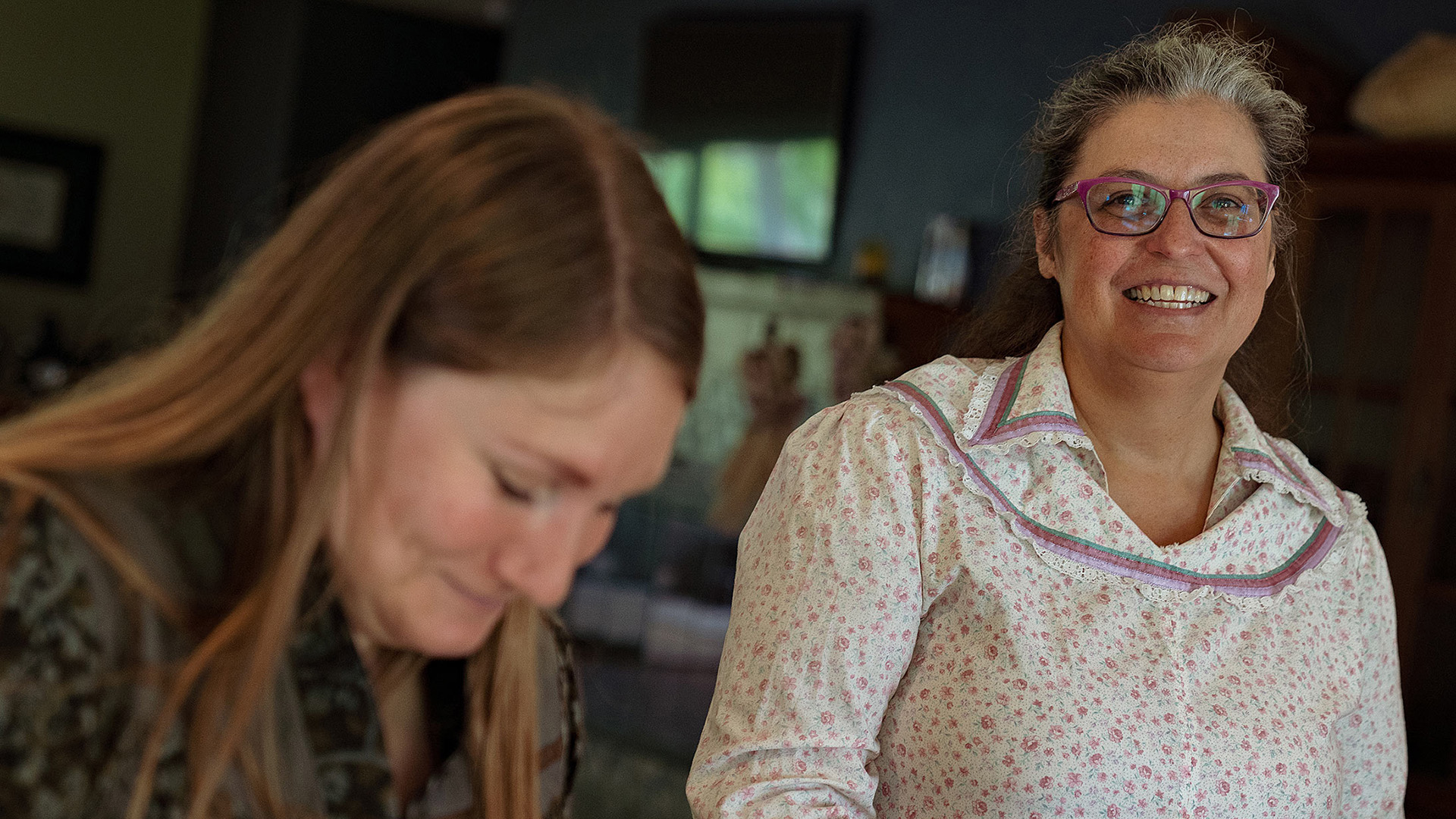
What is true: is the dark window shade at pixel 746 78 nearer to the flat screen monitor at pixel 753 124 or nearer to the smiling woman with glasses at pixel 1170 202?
the flat screen monitor at pixel 753 124

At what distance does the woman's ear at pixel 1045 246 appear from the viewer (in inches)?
71.1

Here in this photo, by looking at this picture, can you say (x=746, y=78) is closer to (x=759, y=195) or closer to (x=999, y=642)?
(x=759, y=195)

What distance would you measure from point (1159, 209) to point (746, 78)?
151 inches

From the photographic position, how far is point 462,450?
2.82ft

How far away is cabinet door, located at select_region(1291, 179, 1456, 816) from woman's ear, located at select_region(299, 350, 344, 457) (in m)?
2.93

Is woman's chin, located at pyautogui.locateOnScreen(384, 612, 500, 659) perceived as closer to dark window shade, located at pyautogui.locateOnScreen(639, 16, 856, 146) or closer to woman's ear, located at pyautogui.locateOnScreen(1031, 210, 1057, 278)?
woman's ear, located at pyautogui.locateOnScreen(1031, 210, 1057, 278)

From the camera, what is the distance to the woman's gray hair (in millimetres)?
1719

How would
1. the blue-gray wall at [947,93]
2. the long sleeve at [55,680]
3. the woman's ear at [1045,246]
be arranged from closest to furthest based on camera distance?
the long sleeve at [55,680] < the woman's ear at [1045,246] < the blue-gray wall at [947,93]

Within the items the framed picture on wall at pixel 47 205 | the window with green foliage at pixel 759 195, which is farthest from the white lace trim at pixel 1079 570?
the framed picture on wall at pixel 47 205

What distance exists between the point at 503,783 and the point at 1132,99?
115 centimetres

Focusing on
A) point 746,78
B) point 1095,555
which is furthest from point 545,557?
point 746,78

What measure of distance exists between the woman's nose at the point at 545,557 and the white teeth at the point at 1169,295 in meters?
0.97

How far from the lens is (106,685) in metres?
0.85

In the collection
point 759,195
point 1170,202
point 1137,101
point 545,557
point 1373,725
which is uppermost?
point 759,195
